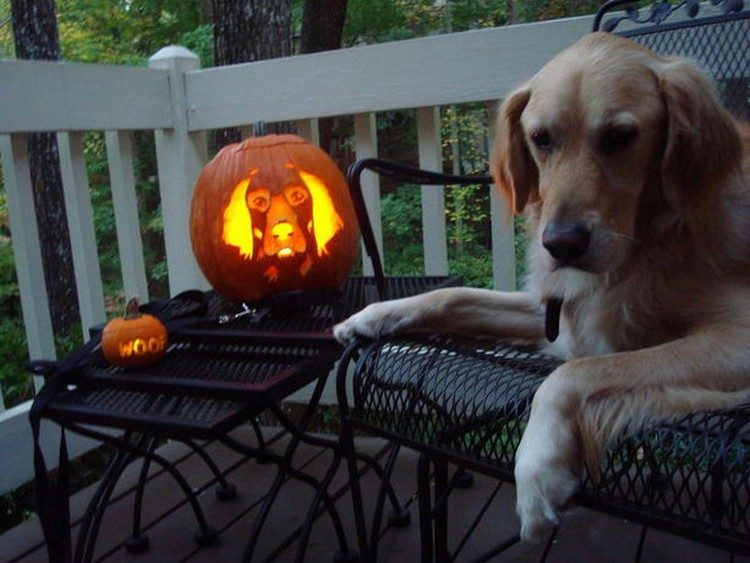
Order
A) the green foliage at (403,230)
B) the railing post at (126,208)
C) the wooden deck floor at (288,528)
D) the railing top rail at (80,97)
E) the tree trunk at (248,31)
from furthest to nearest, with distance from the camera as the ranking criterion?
the green foliage at (403,230)
the tree trunk at (248,31)
the railing post at (126,208)
the railing top rail at (80,97)
the wooden deck floor at (288,528)

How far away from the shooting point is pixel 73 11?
8547 millimetres

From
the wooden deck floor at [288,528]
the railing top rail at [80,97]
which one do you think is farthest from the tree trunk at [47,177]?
the wooden deck floor at [288,528]

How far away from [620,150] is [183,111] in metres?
1.98

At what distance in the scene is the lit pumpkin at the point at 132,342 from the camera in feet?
5.17

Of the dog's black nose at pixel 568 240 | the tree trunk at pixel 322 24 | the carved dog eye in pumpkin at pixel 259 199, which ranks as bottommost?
the dog's black nose at pixel 568 240

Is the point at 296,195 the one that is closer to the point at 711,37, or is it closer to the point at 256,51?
the point at 711,37

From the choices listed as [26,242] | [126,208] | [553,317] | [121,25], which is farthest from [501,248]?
[121,25]

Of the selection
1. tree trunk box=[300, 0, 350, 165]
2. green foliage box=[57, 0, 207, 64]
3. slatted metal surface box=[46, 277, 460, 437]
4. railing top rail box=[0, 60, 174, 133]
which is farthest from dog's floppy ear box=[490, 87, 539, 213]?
green foliage box=[57, 0, 207, 64]

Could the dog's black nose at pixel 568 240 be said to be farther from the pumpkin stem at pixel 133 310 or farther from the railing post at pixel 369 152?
the railing post at pixel 369 152

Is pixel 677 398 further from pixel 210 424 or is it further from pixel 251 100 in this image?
pixel 251 100

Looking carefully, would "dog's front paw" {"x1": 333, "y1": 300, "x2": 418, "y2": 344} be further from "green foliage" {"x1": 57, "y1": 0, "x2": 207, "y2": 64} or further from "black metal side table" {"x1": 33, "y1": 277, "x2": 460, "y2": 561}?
"green foliage" {"x1": 57, "y1": 0, "x2": 207, "y2": 64}

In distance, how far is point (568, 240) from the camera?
1.29 meters

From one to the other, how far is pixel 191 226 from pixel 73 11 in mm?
7581

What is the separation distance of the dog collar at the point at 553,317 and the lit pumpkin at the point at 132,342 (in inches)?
33.3
